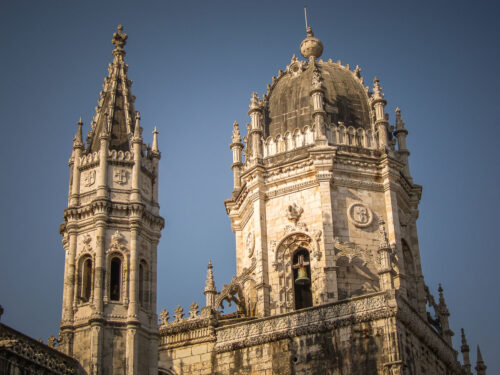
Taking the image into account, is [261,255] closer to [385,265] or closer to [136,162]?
[385,265]

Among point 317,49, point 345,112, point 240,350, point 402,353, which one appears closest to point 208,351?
point 240,350

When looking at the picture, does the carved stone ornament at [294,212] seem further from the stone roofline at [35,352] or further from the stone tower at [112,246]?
the stone roofline at [35,352]

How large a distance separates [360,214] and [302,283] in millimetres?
3763

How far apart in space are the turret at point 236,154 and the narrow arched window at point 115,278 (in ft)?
46.5

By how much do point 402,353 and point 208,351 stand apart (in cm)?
802

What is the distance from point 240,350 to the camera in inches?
1421

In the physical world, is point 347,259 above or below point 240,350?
above

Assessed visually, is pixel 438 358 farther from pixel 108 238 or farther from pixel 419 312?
pixel 108 238

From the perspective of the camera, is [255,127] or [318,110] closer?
[318,110]

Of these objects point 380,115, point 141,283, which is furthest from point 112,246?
point 380,115

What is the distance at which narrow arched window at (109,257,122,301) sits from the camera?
28.8 meters

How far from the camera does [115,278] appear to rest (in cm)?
2902

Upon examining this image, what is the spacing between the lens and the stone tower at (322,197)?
3769 cm

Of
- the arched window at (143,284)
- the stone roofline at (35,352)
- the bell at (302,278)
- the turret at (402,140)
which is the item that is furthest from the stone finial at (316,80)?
the stone roofline at (35,352)
